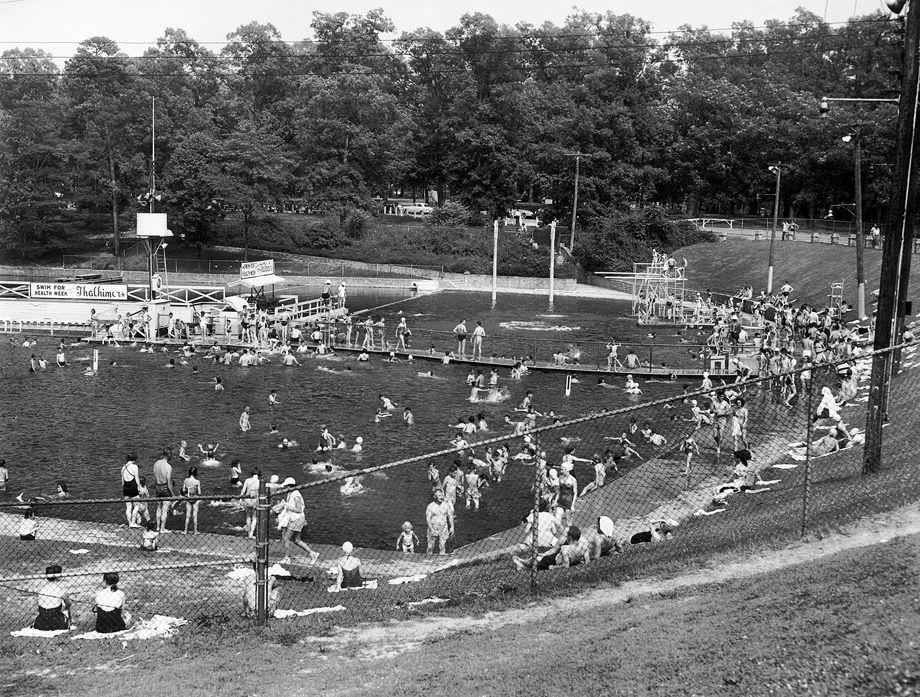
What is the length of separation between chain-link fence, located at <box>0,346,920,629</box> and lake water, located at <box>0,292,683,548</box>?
0.52 feet

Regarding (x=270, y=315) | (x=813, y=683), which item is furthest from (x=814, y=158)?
(x=813, y=683)

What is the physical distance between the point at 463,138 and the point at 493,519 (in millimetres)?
70140

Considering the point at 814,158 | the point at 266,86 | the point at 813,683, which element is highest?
the point at 266,86

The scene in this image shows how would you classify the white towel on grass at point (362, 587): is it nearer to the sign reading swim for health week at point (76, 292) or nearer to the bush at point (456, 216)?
the sign reading swim for health week at point (76, 292)

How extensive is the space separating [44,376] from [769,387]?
1022 inches

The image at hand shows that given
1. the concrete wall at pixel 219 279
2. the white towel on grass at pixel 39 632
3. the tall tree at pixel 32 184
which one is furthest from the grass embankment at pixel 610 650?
the tall tree at pixel 32 184

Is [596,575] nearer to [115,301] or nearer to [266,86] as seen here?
[115,301]

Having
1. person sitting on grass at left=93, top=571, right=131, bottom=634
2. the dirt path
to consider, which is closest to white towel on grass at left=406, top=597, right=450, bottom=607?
the dirt path

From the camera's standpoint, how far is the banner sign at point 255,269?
5369 centimetres

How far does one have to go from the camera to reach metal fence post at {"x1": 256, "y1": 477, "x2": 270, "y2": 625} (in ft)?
34.6

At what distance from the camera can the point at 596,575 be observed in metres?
12.1

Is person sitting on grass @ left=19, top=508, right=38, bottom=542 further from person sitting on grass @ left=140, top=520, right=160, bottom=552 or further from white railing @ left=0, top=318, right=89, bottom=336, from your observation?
white railing @ left=0, top=318, right=89, bottom=336

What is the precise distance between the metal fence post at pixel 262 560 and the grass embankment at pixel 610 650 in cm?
25

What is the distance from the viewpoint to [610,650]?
30.0 feet
